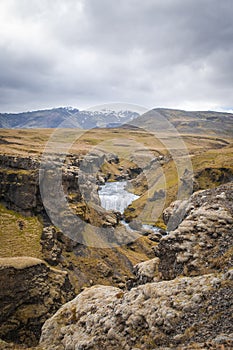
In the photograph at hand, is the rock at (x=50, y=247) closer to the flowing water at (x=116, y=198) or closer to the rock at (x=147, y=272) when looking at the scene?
the rock at (x=147, y=272)

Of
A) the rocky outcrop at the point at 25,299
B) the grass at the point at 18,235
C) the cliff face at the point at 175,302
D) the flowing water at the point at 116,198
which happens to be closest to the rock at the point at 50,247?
the grass at the point at 18,235

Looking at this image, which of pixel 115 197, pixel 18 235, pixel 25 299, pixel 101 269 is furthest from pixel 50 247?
pixel 115 197

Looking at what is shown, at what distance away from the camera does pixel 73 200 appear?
77.4m

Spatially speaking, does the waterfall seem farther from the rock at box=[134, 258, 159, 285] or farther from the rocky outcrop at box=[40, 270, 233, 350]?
the rocky outcrop at box=[40, 270, 233, 350]

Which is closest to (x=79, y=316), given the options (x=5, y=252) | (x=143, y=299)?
(x=143, y=299)

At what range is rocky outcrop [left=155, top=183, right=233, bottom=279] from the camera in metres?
20.8

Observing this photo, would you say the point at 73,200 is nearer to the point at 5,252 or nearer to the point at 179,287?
the point at 5,252

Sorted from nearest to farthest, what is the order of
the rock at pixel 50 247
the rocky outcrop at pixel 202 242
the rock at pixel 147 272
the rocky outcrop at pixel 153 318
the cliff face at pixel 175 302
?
the rocky outcrop at pixel 153 318 < the cliff face at pixel 175 302 < the rocky outcrop at pixel 202 242 < the rock at pixel 147 272 < the rock at pixel 50 247

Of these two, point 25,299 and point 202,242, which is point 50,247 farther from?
point 202,242

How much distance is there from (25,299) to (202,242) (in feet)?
85.2

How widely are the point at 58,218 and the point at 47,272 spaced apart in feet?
107

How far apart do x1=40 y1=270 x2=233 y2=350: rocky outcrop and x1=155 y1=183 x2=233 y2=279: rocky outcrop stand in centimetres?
136

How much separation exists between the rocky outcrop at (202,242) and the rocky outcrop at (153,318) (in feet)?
4.48

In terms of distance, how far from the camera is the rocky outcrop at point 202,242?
2084 centimetres
